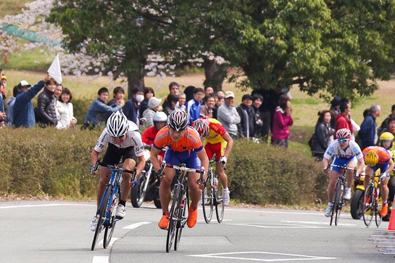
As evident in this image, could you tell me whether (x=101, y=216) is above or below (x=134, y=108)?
below

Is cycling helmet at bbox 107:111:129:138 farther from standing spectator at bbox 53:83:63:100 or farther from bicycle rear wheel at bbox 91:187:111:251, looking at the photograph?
standing spectator at bbox 53:83:63:100

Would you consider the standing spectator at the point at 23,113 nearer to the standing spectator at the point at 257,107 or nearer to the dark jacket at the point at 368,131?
the standing spectator at the point at 257,107

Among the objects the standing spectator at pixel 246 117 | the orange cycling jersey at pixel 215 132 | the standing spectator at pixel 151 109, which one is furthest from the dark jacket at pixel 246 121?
the orange cycling jersey at pixel 215 132

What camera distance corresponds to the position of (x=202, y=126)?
1570 centimetres

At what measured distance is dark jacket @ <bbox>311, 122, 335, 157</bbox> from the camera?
2375 centimetres

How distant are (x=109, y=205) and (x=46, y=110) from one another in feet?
28.2

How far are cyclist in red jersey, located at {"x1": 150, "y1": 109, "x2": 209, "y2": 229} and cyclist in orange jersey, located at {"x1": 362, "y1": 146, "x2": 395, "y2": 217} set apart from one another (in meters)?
6.03

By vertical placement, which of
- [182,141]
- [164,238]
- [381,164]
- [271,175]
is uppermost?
[182,141]

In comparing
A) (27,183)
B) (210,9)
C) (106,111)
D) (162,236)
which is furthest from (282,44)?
(162,236)

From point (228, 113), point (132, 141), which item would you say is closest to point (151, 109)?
point (228, 113)

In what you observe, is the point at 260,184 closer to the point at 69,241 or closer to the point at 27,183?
the point at 27,183

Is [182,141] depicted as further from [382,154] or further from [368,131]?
[368,131]

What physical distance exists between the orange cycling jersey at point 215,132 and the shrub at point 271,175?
3.64 m

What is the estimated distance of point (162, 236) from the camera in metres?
14.2
